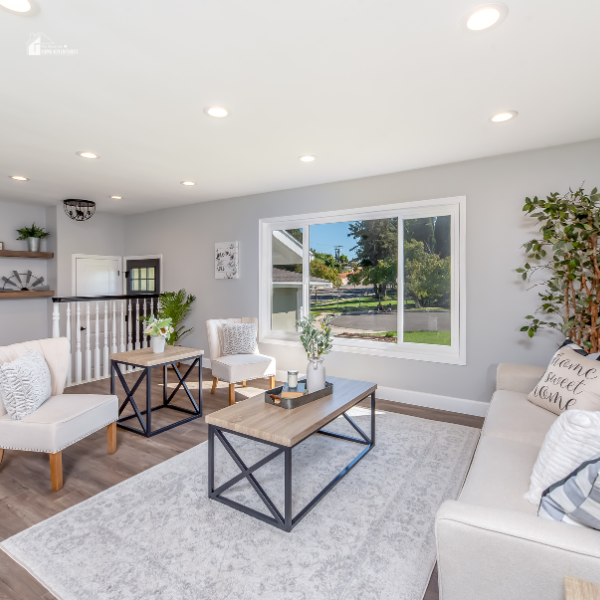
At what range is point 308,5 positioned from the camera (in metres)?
1.54

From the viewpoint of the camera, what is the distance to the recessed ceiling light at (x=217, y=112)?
2457 mm

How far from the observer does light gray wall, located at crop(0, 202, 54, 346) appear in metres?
5.46

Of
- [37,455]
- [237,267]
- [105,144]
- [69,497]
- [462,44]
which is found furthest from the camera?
[237,267]

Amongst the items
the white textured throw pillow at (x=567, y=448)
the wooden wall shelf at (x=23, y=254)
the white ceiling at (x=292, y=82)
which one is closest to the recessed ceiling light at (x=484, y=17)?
the white ceiling at (x=292, y=82)

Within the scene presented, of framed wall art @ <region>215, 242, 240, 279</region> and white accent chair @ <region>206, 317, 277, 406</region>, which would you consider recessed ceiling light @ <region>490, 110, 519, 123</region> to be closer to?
white accent chair @ <region>206, 317, 277, 406</region>

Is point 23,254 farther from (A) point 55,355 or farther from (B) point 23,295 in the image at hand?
(A) point 55,355

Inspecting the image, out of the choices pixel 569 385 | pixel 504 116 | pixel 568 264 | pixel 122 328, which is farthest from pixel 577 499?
pixel 122 328

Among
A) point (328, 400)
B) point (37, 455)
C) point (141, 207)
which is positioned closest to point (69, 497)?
point (37, 455)

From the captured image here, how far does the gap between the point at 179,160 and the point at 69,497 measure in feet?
9.28

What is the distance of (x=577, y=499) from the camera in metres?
1.19

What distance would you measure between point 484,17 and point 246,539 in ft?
8.83

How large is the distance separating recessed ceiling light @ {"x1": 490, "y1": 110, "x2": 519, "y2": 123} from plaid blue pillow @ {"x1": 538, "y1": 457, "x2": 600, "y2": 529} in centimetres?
226

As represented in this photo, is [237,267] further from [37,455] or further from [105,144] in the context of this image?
[37,455]

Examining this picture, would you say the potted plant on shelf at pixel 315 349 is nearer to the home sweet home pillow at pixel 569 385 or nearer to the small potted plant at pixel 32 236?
the home sweet home pillow at pixel 569 385
